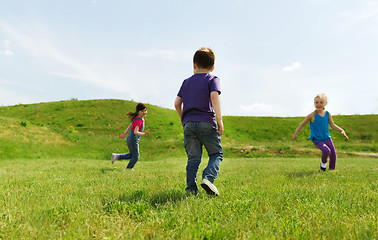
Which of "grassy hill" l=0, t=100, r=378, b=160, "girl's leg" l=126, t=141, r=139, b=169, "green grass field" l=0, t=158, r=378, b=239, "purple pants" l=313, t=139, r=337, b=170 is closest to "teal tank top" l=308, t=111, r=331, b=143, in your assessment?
"purple pants" l=313, t=139, r=337, b=170

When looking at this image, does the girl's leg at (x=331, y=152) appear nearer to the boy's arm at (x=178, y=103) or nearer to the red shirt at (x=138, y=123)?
the boy's arm at (x=178, y=103)

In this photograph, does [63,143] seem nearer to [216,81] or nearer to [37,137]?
[37,137]

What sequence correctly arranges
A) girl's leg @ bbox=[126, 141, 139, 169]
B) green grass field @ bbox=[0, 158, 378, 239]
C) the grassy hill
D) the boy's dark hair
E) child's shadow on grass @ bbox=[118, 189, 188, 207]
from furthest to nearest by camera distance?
the grassy hill, girl's leg @ bbox=[126, 141, 139, 169], the boy's dark hair, child's shadow on grass @ bbox=[118, 189, 188, 207], green grass field @ bbox=[0, 158, 378, 239]

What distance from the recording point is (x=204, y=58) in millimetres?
4438

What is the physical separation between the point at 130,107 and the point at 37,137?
19.1 m

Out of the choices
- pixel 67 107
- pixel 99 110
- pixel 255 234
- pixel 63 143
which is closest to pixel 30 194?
pixel 255 234

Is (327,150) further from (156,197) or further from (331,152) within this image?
(156,197)

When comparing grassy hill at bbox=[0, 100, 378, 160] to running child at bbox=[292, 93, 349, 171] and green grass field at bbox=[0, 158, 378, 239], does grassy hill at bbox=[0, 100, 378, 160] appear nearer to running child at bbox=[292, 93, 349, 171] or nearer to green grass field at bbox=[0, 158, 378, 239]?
running child at bbox=[292, 93, 349, 171]

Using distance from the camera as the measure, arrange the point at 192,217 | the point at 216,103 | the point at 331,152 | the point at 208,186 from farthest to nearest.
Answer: the point at 331,152, the point at 216,103, the point at 208,186, the point at 192,217

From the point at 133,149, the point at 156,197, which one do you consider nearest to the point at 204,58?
the point at 156,197

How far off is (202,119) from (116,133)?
2784 centimetres

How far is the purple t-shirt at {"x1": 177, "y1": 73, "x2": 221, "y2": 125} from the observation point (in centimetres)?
426

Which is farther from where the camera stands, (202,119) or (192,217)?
(202,119)

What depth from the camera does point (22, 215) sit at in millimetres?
3020
